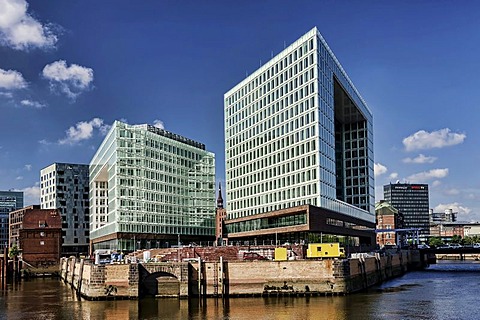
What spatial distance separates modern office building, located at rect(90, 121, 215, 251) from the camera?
522 ft

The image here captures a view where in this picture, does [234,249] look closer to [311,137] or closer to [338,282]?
[338,282]

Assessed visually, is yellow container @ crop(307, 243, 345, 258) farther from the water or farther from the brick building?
the brick building

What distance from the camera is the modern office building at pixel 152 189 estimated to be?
159 metres

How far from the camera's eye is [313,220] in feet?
428

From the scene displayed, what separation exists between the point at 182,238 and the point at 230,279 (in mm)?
87067

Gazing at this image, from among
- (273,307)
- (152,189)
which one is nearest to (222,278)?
(273,307)

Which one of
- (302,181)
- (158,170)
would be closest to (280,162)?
(302,181)

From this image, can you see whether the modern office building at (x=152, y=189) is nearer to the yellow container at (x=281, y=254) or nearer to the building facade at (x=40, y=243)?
the building facade at (x=40, y=243)

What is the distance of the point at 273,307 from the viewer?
79.4 meters

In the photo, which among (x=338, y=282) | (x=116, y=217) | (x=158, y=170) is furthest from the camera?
(x=158, y=170)

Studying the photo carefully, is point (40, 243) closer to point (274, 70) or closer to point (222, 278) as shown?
point (274, 70)

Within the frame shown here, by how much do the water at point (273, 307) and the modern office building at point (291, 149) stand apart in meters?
39.9

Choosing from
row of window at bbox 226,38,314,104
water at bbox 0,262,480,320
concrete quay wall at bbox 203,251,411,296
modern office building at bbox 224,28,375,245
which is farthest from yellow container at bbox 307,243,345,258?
row of window at bbox 226,38,314,104

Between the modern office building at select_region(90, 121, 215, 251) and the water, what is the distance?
196ft
